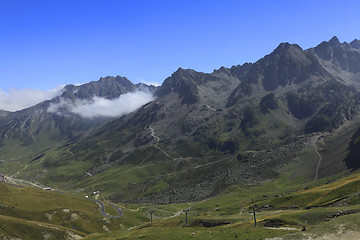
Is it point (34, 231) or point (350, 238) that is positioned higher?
point (350, 238)

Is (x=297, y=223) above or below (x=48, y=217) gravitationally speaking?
above

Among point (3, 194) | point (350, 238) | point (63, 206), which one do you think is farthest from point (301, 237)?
point (3, 194)

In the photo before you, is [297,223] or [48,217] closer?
[297,223]

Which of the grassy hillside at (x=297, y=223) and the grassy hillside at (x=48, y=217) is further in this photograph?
the grassy hillside at (x=48, y=217)

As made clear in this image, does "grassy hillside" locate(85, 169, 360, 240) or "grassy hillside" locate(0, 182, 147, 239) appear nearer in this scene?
"grassy hillside" locate(85, 169, 360, 240)

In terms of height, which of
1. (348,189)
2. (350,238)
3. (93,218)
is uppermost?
(350,238)

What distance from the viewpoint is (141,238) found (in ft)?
228

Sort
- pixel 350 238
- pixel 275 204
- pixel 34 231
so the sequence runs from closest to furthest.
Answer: pixel 350 238 < pixel 34 231 < pixel 275 204

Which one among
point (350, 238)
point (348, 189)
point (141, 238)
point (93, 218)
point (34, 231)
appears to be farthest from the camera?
point (93, 218)

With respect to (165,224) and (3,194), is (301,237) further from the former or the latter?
(3,194)

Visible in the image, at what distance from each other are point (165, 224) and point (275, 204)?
4975cm

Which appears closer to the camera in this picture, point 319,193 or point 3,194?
point 319,193

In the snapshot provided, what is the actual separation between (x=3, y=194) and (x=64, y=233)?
55299 mm

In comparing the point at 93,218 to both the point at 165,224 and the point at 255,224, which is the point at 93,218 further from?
the point at 255,224
